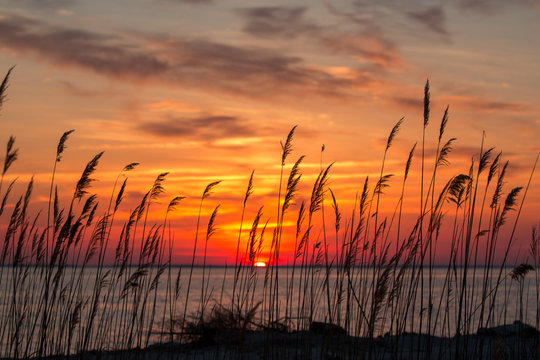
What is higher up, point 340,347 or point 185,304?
point 185,304

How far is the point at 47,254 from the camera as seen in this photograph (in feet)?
17.7

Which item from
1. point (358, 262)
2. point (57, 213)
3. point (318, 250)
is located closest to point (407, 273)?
point (358, 262)

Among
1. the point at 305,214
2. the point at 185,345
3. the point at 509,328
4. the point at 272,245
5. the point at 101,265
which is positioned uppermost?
the point at 305,214

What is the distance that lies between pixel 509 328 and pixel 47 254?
7.35 metres

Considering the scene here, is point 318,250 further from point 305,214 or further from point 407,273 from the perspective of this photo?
point 407,273

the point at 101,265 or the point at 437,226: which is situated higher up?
the point at 437,226

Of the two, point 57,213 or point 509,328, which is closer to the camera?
point 57,213

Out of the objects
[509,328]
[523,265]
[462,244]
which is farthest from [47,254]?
[509,328]

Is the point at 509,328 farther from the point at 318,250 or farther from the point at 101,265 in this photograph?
the point at 101,265

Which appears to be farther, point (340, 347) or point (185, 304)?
point (340, 347)

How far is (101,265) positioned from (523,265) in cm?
397

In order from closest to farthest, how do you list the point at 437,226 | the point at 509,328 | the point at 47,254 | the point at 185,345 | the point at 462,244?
the point at 437,226 → the point at 462,244 → the point at 47,254 → the point at 185,345 → the point at 509,328

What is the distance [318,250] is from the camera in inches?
228

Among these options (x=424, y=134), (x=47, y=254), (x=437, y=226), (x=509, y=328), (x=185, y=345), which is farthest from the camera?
(x=509, y=328)
